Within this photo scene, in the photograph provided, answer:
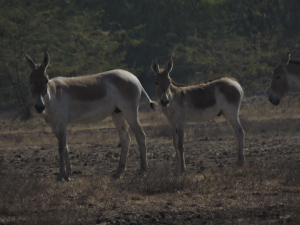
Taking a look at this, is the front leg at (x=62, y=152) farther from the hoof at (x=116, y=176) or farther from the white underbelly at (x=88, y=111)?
the hoof at (x=116, y=176)

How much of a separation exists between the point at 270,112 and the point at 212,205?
61.6ft

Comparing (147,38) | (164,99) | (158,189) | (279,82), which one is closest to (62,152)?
(164,99)

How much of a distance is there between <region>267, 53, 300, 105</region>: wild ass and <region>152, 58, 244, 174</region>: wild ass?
750 millimetres

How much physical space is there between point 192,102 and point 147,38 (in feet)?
98.2

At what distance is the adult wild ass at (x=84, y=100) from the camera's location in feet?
34.4

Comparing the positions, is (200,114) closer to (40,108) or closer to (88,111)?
(88,111)

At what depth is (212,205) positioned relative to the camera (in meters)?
8.25

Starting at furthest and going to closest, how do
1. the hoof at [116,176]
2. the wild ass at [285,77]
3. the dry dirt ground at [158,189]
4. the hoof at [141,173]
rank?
1. the wild ass at [285,77]
2. the hoof at [116,176]
3. the hoof at [141,173]
4. the dry dirt ground at [158,189]

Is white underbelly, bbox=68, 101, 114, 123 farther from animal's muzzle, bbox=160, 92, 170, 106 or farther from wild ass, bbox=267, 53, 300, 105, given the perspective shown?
wild ass, bbox=267, 53, 300, 105

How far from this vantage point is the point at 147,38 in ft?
135

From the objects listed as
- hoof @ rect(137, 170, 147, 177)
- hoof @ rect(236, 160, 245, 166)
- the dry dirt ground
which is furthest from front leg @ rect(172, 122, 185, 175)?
hoof @ rect(236, 160, 245, 166)

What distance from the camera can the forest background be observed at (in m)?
32.4

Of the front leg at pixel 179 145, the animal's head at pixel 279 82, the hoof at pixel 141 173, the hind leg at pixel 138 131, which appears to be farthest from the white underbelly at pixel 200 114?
the hoof at pixel 141 173

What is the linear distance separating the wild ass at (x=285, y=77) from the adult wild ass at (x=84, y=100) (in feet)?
7.55
